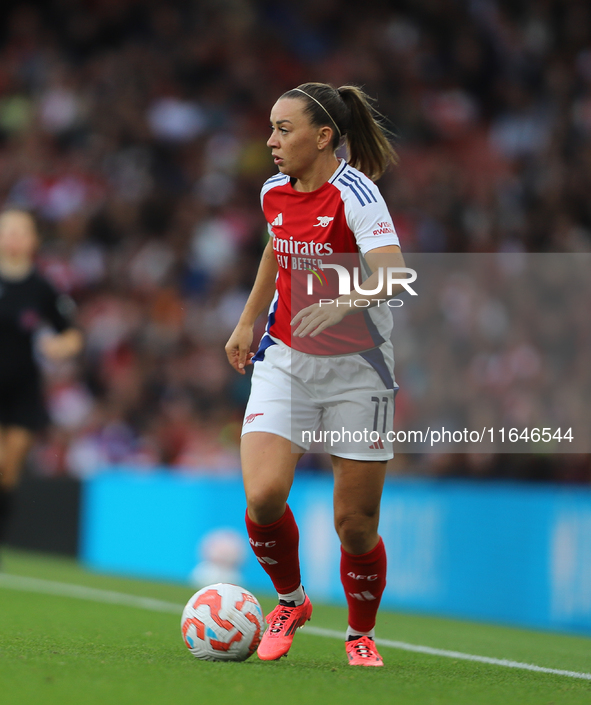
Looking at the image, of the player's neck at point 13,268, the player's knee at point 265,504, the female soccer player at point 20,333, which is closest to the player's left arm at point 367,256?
the player's knee at point 265,504

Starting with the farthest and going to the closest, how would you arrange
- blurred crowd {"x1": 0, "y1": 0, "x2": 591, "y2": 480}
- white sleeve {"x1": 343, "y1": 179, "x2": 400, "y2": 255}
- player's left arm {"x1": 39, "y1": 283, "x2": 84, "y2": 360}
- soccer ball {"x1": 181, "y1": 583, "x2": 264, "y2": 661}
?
1. blurred crowd {"x1": 0, "y1": 0, "x2": 591, "y2": 480}
2. player's left arm {"x1": 39, "y1": 283, "x2": 84, "y2": 360}
3. soccer ball {"x1": 181, "y1": 583, "x2": 264, "y2": 661}
4. white sleeve {"x1": 343, "y1": 179, "x2": 400, "y2": 255}

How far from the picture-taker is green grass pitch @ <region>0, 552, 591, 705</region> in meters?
3.33

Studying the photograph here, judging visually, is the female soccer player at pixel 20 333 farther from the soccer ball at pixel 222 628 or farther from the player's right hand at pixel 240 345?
the soccer ball at pixel 222 628

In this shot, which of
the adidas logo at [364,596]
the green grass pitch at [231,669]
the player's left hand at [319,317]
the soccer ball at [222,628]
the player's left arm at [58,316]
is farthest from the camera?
the player's left arm at [58,316]

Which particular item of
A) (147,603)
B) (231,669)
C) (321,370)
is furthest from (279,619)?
(147,603)

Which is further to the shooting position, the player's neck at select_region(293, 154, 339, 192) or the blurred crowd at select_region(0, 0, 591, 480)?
the blurred crowd at select_region(0, 0, 591, 480)

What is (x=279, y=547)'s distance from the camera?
168 inches

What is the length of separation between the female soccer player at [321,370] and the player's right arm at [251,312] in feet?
0.44

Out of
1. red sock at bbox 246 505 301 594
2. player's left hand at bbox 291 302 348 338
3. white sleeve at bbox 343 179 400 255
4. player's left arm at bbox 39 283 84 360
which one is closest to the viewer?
player's left hand at bbox 291 302 348 338

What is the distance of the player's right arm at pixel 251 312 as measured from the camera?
177 inches

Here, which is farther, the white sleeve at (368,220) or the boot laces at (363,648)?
the boot laces at (363,648)

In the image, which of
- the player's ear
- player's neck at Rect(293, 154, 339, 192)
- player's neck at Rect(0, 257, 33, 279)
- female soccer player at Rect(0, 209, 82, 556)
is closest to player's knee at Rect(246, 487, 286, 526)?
player's neck at Rect(293, 154, 339, 192)

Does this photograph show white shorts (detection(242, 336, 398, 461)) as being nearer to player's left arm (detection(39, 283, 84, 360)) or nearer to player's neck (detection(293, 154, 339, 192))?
player's neck (detection(293, 154, 339, 192))

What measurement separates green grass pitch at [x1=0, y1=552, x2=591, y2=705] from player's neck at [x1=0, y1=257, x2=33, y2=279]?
92.2 inches
